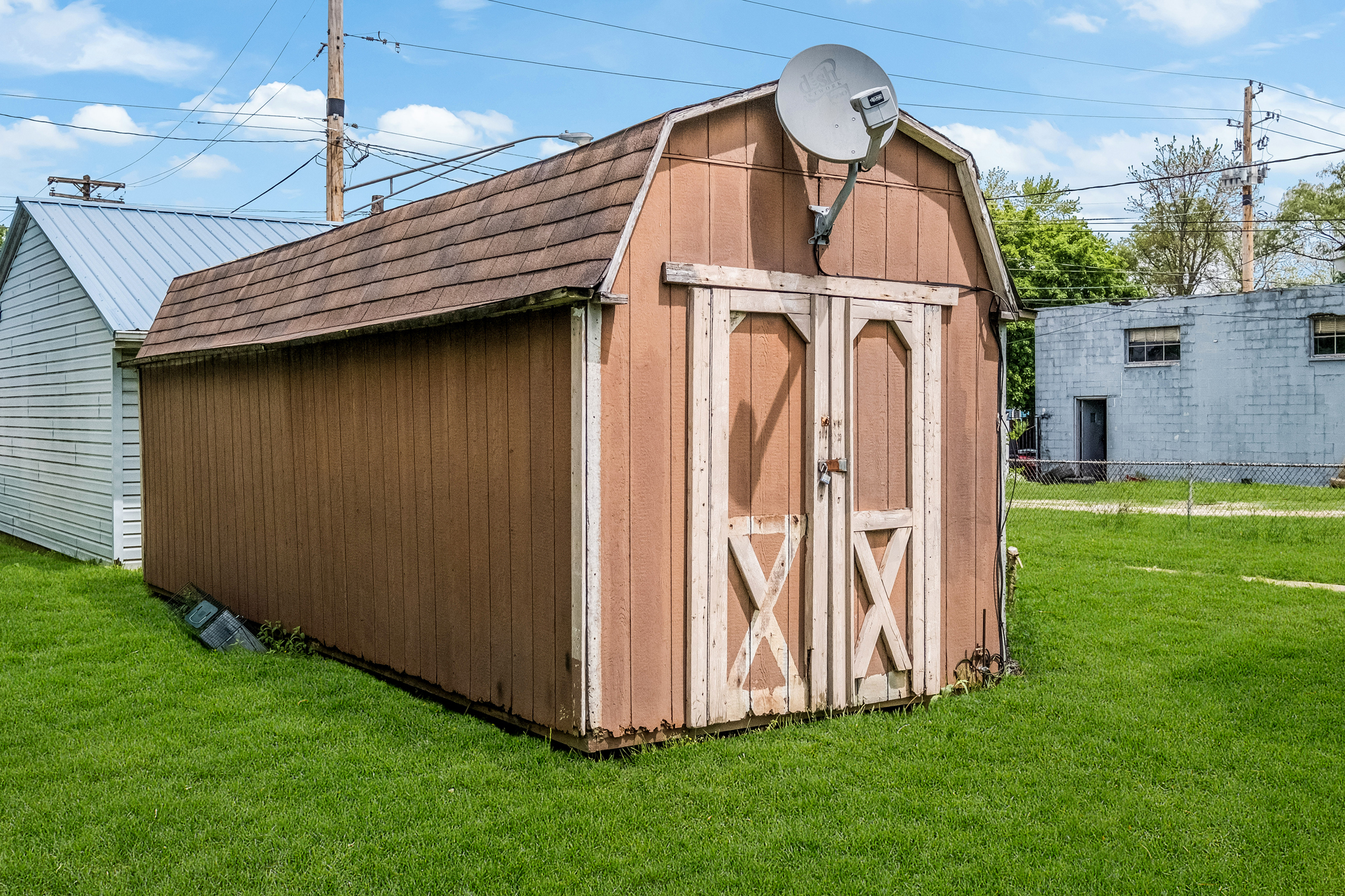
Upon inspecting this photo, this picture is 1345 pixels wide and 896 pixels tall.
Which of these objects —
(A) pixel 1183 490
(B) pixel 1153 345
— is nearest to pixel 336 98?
(A) pixel 1183 490

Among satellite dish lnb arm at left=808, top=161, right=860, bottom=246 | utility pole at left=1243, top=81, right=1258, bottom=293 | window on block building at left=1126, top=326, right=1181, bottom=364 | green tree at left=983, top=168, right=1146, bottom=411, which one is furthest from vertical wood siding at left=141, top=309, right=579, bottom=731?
green tree at left=983, top=168, right=1146, bottom=411

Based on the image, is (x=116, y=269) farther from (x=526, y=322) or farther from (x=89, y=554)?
(x=526, y=322)

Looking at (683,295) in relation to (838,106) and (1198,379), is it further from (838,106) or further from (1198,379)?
(1198,379)

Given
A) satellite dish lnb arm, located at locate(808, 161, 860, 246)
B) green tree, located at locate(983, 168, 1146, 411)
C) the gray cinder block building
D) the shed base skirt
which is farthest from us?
green tree, located at locate(983, 168, 1146, 411)

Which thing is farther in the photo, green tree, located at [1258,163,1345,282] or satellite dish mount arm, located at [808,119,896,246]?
green tree, located at [1258,163,1345,282]

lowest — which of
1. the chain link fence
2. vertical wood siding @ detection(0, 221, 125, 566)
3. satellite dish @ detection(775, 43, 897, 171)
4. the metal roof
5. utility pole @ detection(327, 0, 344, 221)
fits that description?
the chain link fence

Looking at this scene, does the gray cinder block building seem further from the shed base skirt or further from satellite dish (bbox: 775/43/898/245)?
satellite dish (bbox: 775/43/898/245)

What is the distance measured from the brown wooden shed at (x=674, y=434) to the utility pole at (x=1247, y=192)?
→ 24325mm

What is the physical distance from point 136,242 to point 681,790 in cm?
1248

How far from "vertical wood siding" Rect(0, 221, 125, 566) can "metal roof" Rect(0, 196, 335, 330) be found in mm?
302

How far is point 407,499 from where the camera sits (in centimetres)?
646

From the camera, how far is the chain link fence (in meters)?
15.4

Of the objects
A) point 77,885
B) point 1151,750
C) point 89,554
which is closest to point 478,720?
point 77,885

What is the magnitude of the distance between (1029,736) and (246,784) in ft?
12.7
